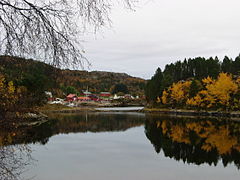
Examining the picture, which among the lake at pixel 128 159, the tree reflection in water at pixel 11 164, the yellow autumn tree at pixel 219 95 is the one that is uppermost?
the yellow autumn tree at pixel 219 95

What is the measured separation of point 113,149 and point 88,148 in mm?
1866

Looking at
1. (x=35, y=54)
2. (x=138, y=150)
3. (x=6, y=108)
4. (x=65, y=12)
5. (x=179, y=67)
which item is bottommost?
(x=138, y=150)

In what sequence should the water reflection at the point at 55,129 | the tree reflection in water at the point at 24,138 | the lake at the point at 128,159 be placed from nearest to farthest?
the tree reflection in water at the point at 24,138 < the lake at the point at 128,159 < the water reflection at the point at 55,129

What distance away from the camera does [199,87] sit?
158 feet

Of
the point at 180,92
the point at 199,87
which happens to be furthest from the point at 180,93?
the point at 199,87

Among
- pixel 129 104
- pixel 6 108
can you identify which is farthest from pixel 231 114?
pixel 129 104

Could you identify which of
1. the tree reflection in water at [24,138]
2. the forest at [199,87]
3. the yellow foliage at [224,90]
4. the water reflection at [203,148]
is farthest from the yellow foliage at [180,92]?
the water reflection at [203,148]

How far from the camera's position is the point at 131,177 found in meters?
10.7

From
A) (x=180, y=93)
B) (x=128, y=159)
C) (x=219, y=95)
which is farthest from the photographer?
(x=180, y=93)

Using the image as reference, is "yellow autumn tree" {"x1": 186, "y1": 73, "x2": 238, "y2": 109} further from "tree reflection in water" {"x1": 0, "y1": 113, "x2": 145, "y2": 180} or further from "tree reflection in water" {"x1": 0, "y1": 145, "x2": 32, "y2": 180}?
"tree reflection in water" {"x1": 0, "y1": 145, "x2": 32, "y2": 180}

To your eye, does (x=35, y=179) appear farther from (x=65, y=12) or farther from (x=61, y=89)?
(x=65, y=12)

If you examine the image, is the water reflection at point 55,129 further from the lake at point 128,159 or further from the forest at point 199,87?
the forest at point 199,87

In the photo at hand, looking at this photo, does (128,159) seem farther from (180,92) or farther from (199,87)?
(180,92)

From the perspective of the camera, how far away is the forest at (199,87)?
40312 mm
